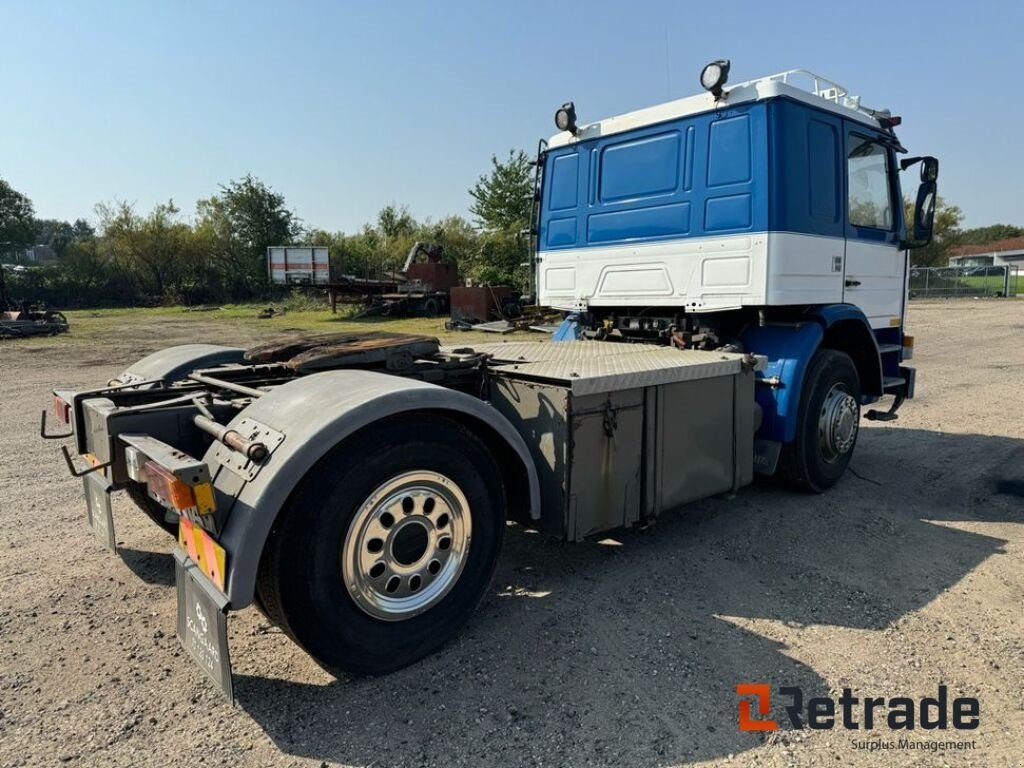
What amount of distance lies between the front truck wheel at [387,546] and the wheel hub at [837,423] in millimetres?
3270

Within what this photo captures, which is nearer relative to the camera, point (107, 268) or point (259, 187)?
point (107, 268)

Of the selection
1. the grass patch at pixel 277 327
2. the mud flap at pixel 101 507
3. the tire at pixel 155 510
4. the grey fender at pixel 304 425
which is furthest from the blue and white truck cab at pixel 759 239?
the grass patch at pixel 277 327

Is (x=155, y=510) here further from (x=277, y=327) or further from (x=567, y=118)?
(x=277, y=327)

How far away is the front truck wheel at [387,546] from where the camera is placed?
2.71 metres

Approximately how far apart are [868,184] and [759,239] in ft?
5.73

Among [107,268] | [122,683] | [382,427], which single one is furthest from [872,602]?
[107,268]

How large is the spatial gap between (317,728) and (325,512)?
81 cm

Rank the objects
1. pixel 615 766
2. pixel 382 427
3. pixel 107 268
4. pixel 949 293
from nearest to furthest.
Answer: pixel 615 766 → pixel 382 427 → pixel 949 293 → pixel 107 268

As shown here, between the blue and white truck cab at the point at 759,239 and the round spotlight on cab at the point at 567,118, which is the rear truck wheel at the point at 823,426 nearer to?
the blue and white truck cab at the point at 759,239

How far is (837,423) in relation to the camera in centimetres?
550

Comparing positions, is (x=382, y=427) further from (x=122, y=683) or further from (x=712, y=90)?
(x=712, y=90)

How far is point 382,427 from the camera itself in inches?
114

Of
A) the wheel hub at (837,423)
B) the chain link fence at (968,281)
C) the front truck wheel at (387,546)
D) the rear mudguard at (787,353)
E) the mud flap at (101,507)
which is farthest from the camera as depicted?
the chain link fence at (968,281)

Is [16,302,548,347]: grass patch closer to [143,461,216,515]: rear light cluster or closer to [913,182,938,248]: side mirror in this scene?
[913,182,938,248]: side mirror
